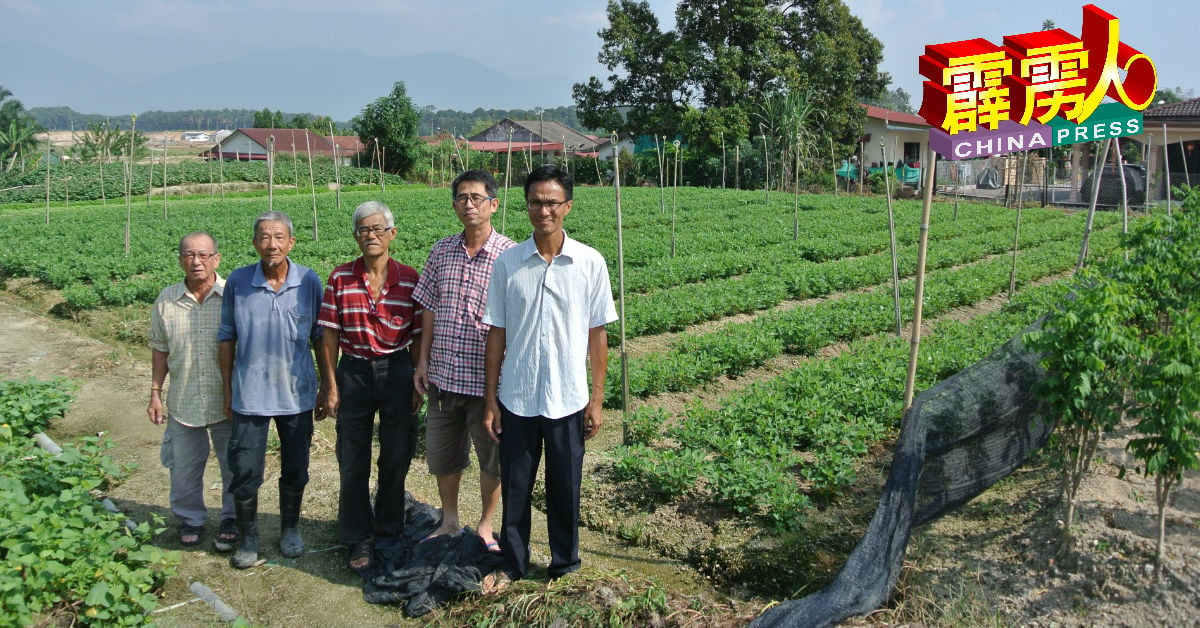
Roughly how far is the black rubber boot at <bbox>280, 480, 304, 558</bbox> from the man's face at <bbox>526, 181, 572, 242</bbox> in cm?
210

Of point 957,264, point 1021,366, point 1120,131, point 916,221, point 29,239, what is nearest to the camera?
point 1021,366

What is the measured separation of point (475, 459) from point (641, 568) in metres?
1.84

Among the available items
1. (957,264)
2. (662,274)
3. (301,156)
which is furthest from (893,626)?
(301,156)

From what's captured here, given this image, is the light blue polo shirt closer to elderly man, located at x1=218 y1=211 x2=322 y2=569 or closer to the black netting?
elderly man, located at x1=218 y1=211 x2=322 y2=569

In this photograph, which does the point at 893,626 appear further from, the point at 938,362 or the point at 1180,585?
the point at 938,362

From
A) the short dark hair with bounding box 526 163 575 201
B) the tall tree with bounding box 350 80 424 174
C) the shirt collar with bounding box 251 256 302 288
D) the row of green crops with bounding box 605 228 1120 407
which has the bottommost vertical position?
the row of green crops with bounding box 605 228 1120 407

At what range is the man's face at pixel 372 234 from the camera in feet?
13.7

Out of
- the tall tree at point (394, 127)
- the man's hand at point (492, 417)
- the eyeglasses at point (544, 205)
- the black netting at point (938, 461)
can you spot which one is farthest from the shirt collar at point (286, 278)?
the tall tree at point (394, 127)

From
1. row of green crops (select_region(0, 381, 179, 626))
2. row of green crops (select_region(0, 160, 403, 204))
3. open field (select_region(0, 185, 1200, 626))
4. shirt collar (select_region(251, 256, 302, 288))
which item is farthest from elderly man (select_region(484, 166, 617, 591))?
row of green crops (select_region(0, 160, 403, 204))

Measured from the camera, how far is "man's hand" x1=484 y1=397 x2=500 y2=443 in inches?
158

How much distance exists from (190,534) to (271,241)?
1782 millimetres

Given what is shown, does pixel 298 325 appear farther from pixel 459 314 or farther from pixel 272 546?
pixel 272 546

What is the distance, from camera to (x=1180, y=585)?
3.59 meters

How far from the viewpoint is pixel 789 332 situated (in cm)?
895
